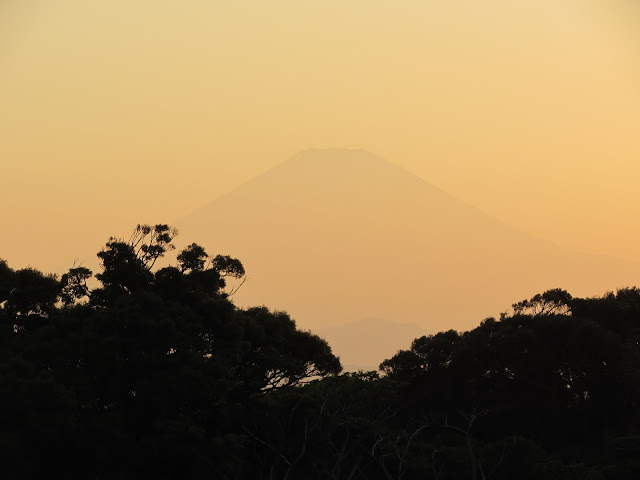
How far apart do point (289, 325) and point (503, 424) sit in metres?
20.2

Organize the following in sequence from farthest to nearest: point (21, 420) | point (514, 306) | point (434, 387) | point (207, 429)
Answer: point (514, 306) → point (434, 387) → point (207, 429) → point (21, 420)

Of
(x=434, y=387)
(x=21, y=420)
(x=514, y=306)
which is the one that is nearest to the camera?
(x=21, y=420)

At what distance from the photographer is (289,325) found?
162 feet

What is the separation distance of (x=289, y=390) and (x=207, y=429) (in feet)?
21.5

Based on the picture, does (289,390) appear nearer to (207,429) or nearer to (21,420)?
(207,429)

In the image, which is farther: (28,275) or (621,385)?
(621,385)

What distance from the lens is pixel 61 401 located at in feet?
129

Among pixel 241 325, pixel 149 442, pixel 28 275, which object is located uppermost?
pixel 28 275

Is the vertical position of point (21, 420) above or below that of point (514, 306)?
below

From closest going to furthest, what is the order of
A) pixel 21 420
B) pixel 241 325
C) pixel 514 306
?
pixel 21 420 < pixel 241 325 < pixel 514 306

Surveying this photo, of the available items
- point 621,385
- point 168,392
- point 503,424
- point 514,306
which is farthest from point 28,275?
point 514,306

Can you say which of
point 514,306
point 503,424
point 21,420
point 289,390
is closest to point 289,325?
point 289,390

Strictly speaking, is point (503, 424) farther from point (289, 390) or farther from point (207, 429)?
point (207, 429)

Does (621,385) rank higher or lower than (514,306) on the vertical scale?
lower
